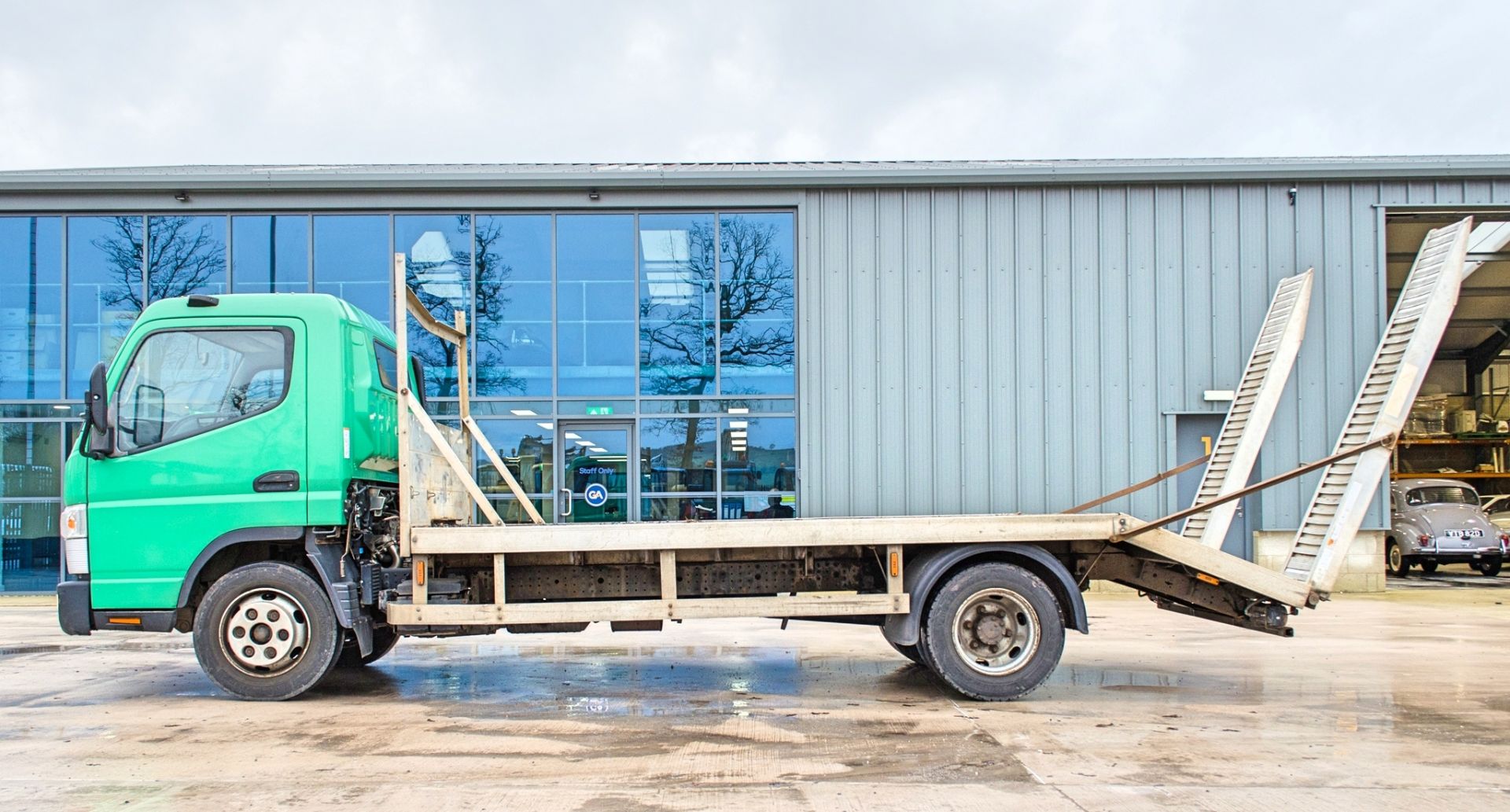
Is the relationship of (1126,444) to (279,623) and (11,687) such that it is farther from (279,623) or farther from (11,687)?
(11,687)

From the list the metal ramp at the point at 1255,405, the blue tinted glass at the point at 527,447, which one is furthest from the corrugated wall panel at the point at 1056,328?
the metal ramp at the point at 1255,405

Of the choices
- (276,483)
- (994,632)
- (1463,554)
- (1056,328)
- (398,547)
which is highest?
(1056,328)

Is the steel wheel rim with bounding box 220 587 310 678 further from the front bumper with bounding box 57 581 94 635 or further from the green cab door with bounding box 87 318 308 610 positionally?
the front bumper with bounding box 57 581 94 635

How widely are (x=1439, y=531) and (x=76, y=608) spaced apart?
67.7 feet

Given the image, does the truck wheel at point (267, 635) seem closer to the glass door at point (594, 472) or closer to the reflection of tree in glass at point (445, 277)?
the glass door at point (594, 472)

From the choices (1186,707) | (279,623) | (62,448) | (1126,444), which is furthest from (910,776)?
(62,448)

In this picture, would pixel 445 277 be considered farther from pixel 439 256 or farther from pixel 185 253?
pixel 185 253

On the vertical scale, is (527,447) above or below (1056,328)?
below

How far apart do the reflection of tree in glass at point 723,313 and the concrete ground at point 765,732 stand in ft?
18.1

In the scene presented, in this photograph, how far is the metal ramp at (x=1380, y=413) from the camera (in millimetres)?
7055

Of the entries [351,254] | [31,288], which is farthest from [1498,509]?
[31,288]

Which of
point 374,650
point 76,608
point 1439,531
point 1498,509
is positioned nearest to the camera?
point 76,608

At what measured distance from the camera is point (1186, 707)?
6953 mm

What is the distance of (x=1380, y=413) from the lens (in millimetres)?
7234
